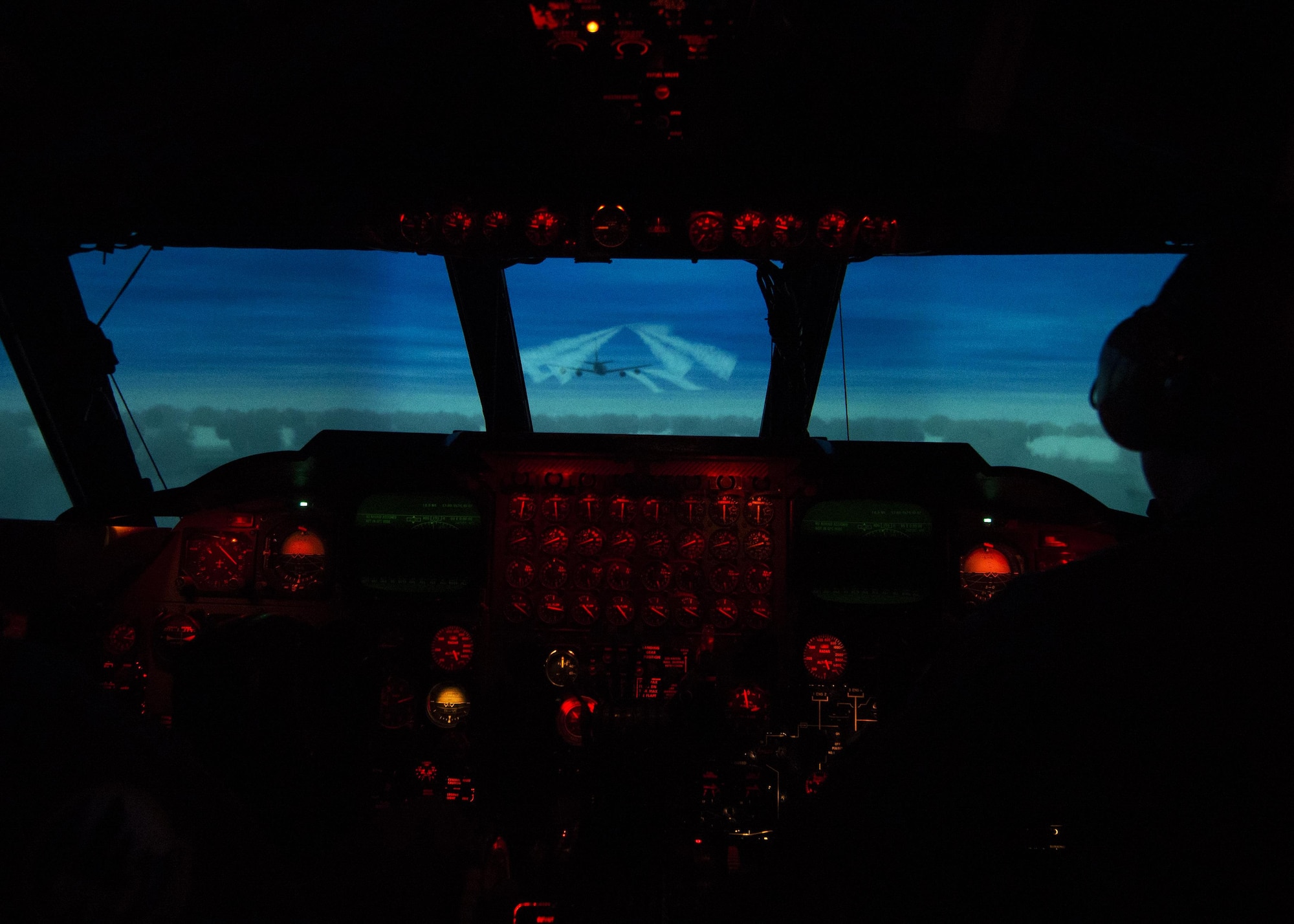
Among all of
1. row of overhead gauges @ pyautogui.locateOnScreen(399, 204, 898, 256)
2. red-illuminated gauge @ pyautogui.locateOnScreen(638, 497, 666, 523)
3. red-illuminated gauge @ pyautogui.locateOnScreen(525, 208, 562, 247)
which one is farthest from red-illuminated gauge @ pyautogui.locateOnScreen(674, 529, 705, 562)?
red-illuminated gauge @ pyautogui.locateOnScreen(525, 208, 562, 247)

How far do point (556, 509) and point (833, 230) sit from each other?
1533 millimetres

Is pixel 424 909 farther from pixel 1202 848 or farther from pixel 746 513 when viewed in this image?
pixel 746 513

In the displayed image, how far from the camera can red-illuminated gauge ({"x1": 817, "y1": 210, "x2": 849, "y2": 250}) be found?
7.75 ft

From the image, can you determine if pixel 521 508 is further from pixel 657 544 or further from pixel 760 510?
pixel 760 510

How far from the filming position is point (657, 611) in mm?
3051

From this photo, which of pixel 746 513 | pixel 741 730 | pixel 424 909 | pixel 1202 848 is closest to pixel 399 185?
pixel 746 513

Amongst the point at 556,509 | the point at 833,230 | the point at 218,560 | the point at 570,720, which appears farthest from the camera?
the point at 218,560

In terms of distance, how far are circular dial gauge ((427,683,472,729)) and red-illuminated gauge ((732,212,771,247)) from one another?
2.05 metres

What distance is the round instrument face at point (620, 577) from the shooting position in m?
3.09

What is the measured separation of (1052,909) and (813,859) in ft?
0.82

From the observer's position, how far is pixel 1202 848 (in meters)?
0.68

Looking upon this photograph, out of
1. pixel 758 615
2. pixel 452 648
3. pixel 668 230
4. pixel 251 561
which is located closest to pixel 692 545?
pixel 758 615

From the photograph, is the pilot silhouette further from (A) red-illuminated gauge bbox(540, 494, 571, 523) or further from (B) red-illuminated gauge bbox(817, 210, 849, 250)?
(A) red-illuminated gauge bbox(540, 494, 571, 523)

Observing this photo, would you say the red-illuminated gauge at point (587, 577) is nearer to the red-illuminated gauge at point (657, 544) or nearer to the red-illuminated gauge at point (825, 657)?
the red-illuminated gauge at point (657, 544)
